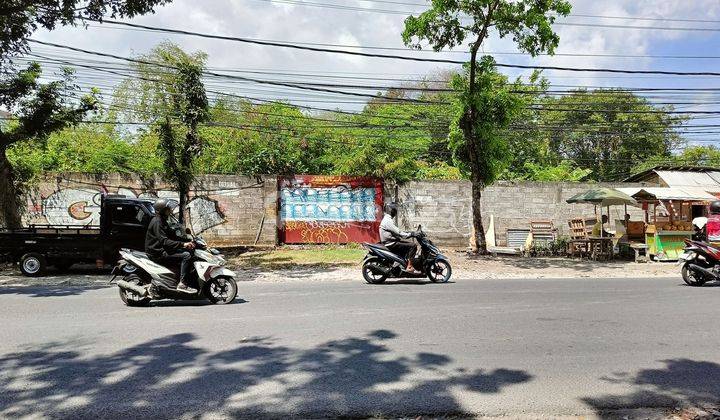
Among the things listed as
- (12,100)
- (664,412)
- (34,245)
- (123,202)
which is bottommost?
(664,412)

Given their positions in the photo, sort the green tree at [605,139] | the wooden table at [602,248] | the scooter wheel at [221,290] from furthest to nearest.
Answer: the green tree at [605,139]
the wooden table at [602,248]
the scooter wheel at [221,290]

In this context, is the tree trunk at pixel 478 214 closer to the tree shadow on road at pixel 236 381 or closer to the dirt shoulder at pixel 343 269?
the dirt shoulder at pixel 343 269

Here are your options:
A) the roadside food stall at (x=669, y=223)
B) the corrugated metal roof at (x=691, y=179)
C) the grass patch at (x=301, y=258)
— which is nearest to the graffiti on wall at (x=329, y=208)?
the grass patch at (x=301, y=258)

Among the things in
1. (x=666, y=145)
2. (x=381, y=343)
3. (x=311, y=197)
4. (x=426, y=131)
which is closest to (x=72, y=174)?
(x=311, y=197)

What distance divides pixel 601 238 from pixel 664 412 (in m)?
13.3

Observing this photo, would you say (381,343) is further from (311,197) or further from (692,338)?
(311,197)

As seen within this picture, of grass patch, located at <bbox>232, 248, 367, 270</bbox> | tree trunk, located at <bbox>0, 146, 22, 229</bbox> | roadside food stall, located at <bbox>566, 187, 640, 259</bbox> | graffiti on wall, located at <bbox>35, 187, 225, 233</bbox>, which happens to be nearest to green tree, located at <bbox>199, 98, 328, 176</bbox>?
graffiti on wall, located at <bbox>35, 187, 225, 233</bbox>

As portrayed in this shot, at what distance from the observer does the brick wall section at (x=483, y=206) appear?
63.7ft

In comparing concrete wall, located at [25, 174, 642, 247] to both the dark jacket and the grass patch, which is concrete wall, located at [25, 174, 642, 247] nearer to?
the grass patch

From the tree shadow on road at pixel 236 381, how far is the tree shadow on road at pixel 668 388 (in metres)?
0.74

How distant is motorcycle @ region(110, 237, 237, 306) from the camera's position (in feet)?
25.1

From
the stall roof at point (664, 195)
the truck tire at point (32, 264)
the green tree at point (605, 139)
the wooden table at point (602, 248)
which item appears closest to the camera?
the truck tire at point (32, 264)

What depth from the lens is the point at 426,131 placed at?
108 feet

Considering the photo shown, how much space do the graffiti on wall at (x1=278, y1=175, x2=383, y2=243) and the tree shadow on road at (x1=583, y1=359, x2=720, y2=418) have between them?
14.4 metres
